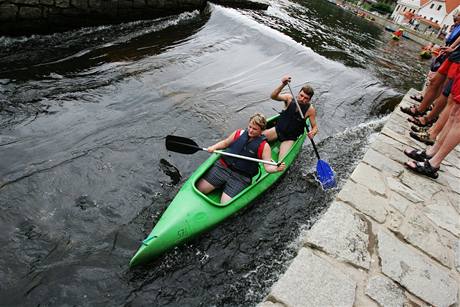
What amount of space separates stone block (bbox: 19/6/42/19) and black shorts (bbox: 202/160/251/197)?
22.5 feet

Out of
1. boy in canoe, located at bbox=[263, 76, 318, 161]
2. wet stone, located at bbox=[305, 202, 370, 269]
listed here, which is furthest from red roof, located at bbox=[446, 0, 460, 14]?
wet stone, located at bbox=[305, 202, 370, 269]

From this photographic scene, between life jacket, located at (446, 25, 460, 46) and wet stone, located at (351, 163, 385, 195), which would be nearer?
wet stone, located at (351, 163, 385, 195)

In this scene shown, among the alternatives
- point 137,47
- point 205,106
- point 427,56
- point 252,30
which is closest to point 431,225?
point 205,106

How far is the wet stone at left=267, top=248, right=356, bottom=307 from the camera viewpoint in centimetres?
292

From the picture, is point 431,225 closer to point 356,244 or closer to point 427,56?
point 356,244

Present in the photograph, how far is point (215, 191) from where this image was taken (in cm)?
481

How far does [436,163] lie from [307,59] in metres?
8.59

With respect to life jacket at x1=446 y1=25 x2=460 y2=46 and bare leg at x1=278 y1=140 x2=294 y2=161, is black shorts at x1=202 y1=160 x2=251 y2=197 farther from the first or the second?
life jacket at x1=446 y1=25 x2=460 y2=46

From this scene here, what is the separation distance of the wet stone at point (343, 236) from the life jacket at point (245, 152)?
1.24 m

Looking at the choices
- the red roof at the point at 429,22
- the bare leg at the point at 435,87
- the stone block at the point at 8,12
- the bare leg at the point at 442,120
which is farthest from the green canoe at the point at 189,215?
the red roof at the point at 429,22

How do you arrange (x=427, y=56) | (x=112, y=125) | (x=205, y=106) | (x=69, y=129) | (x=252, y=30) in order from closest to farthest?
(x=69, y=129), (x=112, y=125), (x=205, y=106), (x=252, y=30), (x=427, y=56)

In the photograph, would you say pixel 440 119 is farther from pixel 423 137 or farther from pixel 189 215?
pixel 189 215

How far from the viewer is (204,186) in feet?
15.2

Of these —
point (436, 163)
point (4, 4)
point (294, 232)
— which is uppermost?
point (436, 163)
